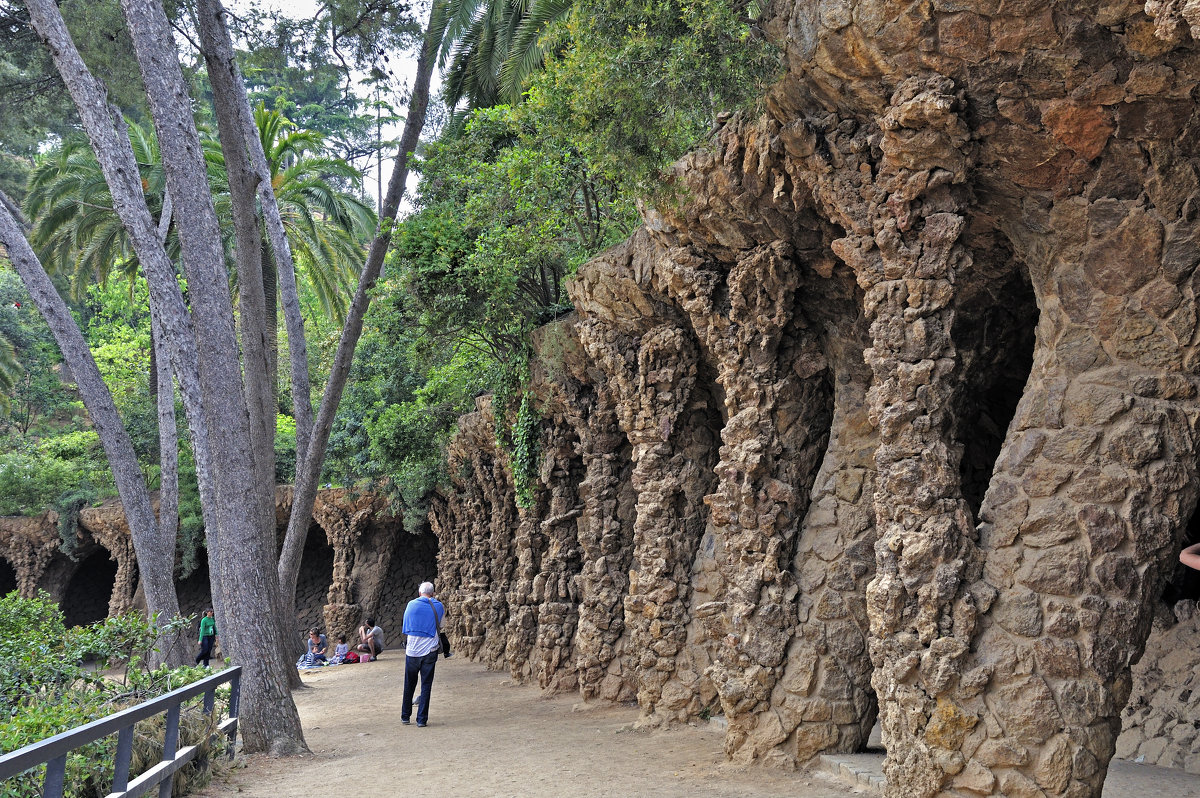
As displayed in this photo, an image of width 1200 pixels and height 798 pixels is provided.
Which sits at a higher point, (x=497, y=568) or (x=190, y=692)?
(x=497, y=568)

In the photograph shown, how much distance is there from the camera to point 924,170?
20.4ft

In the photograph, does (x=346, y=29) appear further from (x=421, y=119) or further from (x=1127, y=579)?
(x=1127, y=579)

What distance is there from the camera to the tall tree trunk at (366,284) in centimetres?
1345

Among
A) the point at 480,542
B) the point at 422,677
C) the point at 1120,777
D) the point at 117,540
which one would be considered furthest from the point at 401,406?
the point at 1120,777

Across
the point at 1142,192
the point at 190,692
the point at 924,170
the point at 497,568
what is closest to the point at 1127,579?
the point at 1142,192

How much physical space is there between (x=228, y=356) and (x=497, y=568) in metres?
9.75

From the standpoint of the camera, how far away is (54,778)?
4617mm

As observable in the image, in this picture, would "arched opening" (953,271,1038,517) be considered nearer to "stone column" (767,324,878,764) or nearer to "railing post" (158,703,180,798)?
"stone column" (767,324,878,764)

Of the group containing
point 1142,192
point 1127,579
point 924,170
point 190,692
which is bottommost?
point 190,692

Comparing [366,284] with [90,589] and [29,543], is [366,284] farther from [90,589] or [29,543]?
[90,589]

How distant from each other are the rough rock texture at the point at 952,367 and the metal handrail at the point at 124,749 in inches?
178

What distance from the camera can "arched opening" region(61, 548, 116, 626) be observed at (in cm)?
3244

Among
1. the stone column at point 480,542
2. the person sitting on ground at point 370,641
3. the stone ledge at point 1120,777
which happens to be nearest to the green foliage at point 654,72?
the stone ledge at point 1120,777

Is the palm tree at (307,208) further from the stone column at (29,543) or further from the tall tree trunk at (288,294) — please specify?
the stone column at (29,543)
